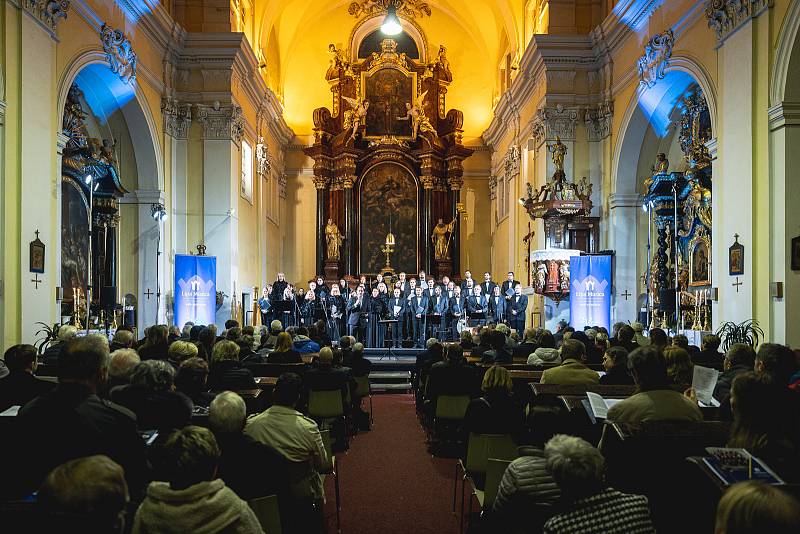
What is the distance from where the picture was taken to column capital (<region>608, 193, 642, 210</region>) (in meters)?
15.8

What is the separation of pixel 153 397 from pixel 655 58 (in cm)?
1208

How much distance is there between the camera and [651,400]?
152 inches

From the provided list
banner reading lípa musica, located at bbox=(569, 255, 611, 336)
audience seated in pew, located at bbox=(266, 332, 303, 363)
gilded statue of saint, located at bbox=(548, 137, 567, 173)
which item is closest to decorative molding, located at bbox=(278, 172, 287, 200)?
gilded statue of saint, located at bbox=(548, 137, 567, 173)

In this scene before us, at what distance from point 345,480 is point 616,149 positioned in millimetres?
11627

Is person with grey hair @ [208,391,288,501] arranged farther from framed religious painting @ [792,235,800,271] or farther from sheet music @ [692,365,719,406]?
framed religious painting @ [792,235,800,271]

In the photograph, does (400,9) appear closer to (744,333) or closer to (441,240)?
(441,240)

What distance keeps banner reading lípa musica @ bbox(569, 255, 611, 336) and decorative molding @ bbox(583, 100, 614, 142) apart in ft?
10.5

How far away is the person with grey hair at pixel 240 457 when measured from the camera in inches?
129

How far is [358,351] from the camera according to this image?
9.53 m

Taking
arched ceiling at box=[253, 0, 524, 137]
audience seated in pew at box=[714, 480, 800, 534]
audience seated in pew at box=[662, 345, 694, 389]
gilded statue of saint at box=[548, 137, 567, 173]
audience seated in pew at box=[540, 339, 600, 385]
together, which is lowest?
audience seated in pew at box=[540, 339, 600, 385]

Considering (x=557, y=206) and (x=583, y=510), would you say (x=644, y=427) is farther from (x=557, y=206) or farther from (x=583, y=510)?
(x=557, y=206)

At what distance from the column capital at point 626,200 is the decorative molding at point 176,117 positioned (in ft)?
32.7

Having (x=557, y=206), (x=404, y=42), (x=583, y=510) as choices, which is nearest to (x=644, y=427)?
(x=583, y=510)

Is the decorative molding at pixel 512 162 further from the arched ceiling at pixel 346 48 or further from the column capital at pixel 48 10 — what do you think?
the column capital at pixel 48 10
